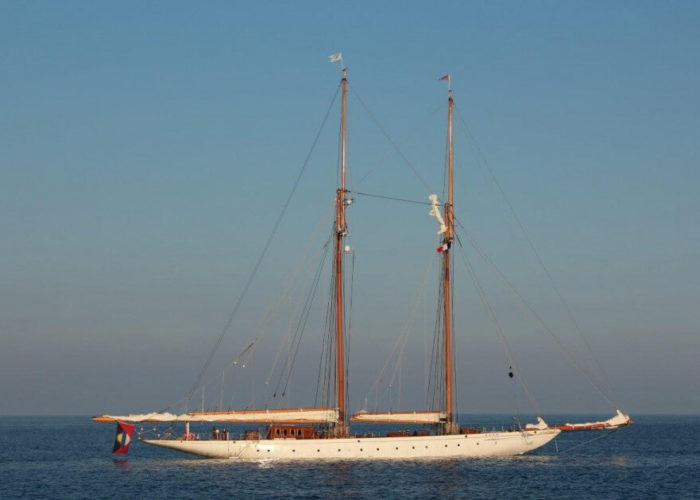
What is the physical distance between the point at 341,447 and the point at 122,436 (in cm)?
2134

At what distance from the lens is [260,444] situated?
8600 centimetres

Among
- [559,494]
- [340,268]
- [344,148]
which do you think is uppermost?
[344,148]

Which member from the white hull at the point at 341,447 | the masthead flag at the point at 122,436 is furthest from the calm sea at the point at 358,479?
the masthead flag at the point at 122,436

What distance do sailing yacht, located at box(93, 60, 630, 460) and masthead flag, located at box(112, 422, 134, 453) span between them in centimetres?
169

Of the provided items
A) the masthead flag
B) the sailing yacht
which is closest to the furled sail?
the sailing yacht

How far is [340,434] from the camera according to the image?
8862 centimetres

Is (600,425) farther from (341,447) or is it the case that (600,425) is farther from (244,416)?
(244,416)

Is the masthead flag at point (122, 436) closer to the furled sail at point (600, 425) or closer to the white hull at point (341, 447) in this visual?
the white hull at point (341, 447)

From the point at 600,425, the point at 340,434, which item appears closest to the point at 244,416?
the point at 340,434

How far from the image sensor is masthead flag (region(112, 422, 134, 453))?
90.0 meters

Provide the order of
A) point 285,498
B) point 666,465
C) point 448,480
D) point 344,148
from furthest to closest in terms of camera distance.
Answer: point 666,465
point 344,148
point 448,480
point 285,498

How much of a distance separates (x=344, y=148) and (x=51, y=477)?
3832cm

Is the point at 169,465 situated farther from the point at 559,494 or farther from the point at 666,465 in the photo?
the point at 666,465

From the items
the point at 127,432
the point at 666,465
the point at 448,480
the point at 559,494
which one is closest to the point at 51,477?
the point at 127,432
